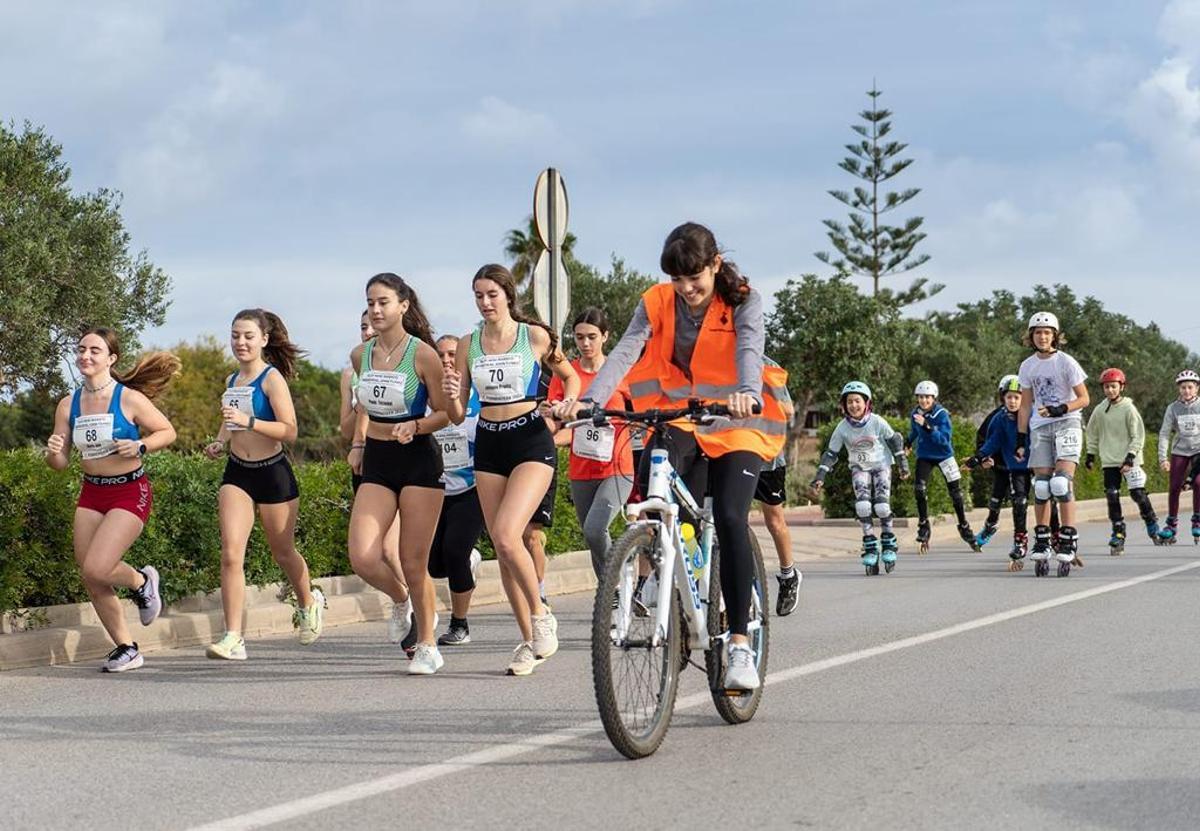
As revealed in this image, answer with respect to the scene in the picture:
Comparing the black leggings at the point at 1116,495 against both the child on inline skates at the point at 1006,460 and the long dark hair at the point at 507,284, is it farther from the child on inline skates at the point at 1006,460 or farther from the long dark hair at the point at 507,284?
the long dark hair at the point at 507,284

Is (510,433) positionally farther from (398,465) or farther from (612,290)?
(612,290)

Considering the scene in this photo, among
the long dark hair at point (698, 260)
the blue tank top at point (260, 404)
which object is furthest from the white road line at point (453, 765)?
the blue tank top at point (260, 404)

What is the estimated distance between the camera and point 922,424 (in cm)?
1897

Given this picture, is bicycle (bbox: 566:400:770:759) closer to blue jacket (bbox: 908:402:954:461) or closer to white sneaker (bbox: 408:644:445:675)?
white sneaker (bbox: 408:644:445:675)

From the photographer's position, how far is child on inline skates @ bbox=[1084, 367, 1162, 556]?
1831cm

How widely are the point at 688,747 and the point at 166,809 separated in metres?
1.93

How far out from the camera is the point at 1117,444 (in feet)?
61.0

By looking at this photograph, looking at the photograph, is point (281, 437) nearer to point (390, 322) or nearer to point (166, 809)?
point (390, 322)

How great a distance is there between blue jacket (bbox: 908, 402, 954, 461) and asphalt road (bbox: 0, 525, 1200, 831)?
8.57m

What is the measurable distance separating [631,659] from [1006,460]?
1258 cm

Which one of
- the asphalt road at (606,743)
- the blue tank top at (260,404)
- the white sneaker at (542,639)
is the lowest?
the asphalt road at (606,743)

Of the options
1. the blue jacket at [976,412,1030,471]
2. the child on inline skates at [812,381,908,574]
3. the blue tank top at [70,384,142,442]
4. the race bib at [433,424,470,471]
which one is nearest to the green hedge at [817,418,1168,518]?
the blue jacket at [976,412,1030,471]

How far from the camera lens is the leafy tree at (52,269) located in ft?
130

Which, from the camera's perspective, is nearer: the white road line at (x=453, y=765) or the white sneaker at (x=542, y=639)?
the white road line at (x=453, y=765)
